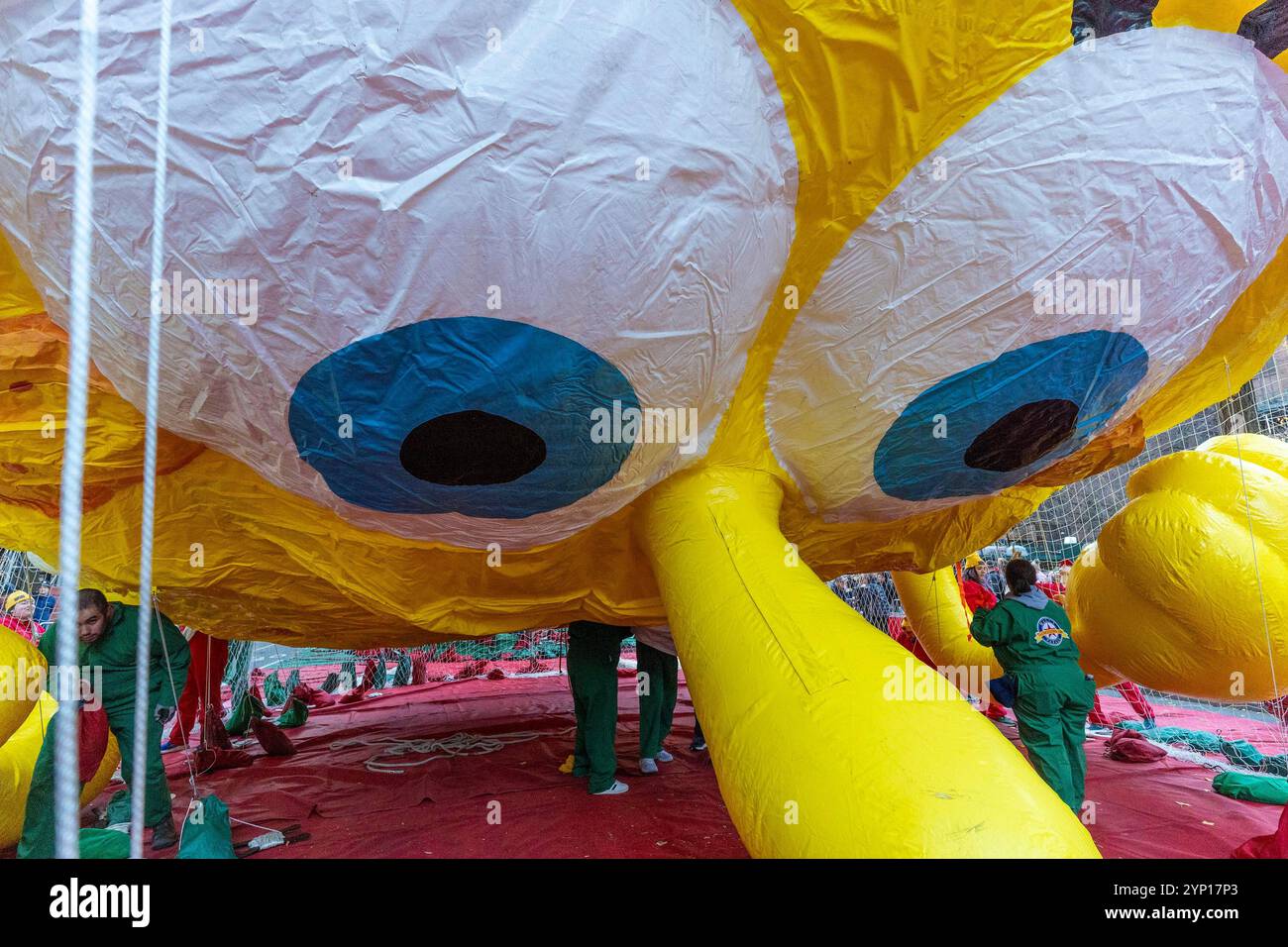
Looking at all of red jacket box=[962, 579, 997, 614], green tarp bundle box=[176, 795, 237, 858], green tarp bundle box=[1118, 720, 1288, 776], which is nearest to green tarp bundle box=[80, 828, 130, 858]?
green tarp bundle box=[176, 795, 237, 858]

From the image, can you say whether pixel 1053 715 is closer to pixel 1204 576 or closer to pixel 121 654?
pixel 1204 576

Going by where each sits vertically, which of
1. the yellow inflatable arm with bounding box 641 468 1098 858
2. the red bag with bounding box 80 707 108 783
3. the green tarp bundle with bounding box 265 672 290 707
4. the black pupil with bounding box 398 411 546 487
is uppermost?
the black pupil with bounding box 398 411 546 487

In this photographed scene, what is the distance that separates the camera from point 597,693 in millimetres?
3895

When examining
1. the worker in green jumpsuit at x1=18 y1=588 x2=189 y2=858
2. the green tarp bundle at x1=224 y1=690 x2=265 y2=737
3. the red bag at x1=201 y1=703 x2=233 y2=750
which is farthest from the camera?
the green tarp bundle at x1=224 y1=690 x2=265 y2=737

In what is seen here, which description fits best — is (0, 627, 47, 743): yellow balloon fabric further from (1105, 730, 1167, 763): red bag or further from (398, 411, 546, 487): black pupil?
Result: (1105, 730, 1167, 763): red bag

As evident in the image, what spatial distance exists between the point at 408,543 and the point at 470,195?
1393mm

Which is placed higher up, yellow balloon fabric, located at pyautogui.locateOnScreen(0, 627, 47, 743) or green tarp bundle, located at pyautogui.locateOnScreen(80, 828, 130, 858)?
yellow balloon fabric, located at pyautogui.locateOnScreen(0, 627, 47, 743)

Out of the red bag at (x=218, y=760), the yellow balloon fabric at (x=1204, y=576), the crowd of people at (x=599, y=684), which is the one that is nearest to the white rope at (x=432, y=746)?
the red bag at (x=218, y=760)

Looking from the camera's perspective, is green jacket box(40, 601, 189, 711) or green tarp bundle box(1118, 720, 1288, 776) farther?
green tarp bundle box(1118, 720, 1288, 776)

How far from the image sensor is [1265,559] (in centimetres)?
333

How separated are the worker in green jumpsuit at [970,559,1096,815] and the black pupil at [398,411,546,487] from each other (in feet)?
7.73

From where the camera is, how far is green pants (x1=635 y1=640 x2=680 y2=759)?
4.53 meters
